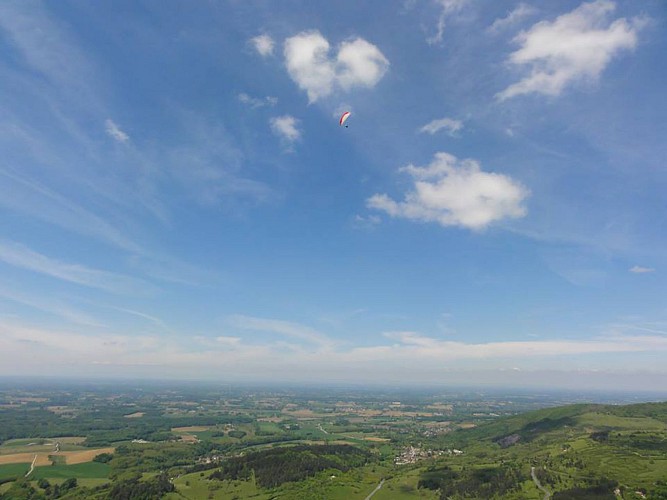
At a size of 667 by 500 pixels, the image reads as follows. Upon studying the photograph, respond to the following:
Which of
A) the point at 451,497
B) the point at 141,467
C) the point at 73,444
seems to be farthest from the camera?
the point at 73,444

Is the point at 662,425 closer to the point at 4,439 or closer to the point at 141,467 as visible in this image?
the point at 141,467

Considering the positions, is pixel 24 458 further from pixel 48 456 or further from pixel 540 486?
pixel 540 486

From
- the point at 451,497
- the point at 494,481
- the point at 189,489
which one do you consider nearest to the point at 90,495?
the point at 189,489

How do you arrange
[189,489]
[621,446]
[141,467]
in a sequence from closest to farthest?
[189,489], [621,446], [141,467]

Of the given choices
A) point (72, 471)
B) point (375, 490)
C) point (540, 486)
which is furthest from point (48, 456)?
point (540, 486)

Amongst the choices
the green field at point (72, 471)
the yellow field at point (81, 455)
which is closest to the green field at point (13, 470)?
the green field at point (72, 471)

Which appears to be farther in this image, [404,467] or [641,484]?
[404,467]

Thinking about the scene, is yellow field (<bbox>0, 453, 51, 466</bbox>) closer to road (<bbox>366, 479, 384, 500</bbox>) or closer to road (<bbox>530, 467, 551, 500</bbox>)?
road (<bbox>366, 479, 384, 500</bbox>)
